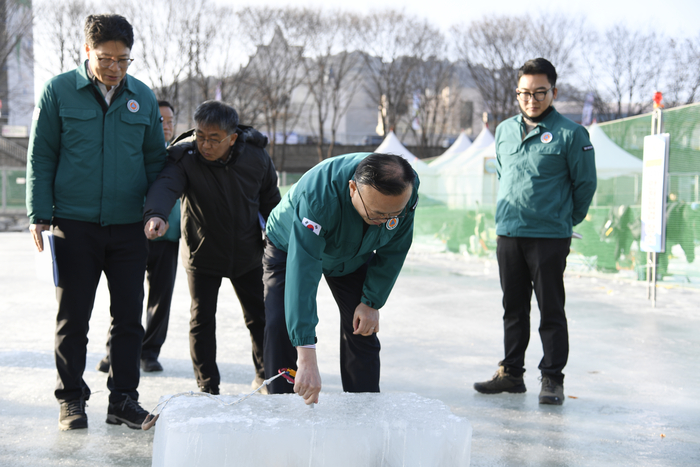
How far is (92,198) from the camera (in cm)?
310

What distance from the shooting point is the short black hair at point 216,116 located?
329cm

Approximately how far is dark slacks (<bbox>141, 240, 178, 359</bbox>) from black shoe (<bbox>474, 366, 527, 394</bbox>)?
2250mm

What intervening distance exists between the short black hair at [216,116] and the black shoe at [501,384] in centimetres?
219

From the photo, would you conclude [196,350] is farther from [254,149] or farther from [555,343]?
[555,343]

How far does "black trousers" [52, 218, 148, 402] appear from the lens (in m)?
3.10

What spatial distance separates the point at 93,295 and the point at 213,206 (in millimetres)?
795

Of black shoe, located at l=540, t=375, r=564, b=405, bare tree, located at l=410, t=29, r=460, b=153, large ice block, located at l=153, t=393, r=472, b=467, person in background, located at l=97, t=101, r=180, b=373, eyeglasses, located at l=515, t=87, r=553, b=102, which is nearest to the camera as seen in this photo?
large ice block, located at l=153, t=393, r=472, b=467

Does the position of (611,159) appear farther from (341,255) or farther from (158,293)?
(341,255)

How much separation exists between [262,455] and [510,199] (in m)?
2.46

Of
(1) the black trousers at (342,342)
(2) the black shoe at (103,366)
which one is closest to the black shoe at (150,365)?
(2) the black shoe at (103,366)

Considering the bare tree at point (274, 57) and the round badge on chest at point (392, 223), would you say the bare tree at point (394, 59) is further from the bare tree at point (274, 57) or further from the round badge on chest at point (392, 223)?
the round badge on chest at point (392, 223)

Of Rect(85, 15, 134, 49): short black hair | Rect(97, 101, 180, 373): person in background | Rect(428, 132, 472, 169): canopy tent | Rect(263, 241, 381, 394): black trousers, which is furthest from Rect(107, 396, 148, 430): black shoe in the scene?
Rect(428, 132, 472, 169): canopy tent

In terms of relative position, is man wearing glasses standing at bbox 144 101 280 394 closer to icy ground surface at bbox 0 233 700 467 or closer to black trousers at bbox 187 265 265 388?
black trousers at bbox 187 265 265 388

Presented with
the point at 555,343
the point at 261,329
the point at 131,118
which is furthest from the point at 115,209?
the point at 555,343
